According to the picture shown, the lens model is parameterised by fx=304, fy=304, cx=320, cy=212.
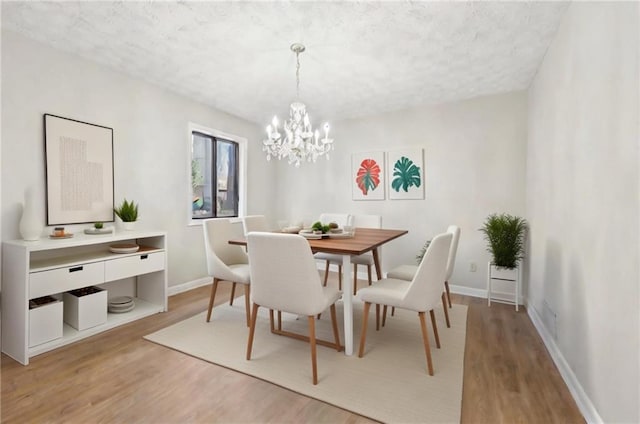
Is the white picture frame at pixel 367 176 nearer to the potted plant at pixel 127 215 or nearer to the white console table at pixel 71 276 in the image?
the white console table at pixel 71 276

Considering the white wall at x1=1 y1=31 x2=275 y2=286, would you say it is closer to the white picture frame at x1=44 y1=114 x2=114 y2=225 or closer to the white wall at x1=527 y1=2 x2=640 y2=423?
the white picture frame at x1=44 y1=114 x2=114 y2=225

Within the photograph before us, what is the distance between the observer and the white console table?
211cm

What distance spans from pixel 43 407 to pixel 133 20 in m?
2.50

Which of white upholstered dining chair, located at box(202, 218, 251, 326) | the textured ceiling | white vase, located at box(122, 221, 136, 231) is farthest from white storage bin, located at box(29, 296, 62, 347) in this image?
the textured ceiling

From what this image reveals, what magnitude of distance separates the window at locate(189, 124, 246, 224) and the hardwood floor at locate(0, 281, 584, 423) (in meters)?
2.01

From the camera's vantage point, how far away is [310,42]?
2453 mm

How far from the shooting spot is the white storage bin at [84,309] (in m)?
2.43

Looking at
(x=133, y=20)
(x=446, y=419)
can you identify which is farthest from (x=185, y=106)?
(x=446, y=419)

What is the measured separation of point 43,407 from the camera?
5.39ft

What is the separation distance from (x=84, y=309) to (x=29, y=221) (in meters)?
0.79

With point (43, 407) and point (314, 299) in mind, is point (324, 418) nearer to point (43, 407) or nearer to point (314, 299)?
point (314, 299)

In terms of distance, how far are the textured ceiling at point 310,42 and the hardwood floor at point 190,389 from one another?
241 cm

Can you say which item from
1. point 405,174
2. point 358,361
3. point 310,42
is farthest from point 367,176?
point 358,361

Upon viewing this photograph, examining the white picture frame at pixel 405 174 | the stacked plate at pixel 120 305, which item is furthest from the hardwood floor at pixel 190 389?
the white picture frame at pixel 405 174
